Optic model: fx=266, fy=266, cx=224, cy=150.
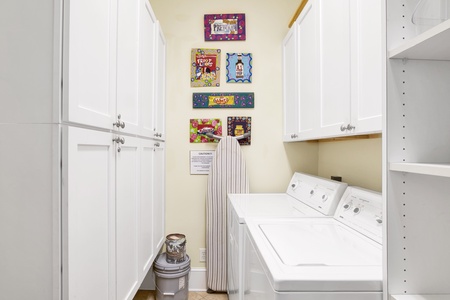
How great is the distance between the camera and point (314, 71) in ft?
5.84

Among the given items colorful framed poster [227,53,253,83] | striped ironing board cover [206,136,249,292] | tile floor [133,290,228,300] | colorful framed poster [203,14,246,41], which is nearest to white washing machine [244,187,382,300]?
striped ironing board cover [206,136,249,292]

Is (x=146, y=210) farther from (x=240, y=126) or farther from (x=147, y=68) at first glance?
(x=240, y=126)

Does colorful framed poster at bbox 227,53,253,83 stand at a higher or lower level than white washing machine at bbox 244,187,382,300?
higher

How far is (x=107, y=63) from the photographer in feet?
3.79

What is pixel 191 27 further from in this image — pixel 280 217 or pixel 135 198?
pixel 280 217

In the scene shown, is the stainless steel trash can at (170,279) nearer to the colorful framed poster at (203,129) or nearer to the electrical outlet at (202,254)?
the electrical outlet at (202,254)

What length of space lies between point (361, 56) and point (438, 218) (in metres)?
0.78

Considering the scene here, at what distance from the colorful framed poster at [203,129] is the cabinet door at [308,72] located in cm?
81

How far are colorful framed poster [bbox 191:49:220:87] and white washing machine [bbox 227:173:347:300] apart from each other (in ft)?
3.63

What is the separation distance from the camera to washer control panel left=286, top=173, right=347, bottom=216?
166 centimetres

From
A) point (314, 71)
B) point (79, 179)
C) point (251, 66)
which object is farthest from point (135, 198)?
point (251, 66)

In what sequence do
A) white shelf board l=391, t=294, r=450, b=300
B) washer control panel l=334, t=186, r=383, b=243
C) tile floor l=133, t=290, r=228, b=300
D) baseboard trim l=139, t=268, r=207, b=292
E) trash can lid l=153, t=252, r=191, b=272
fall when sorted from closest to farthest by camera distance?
1. white shelf board l=391, t=294, r=450, b=300
2. washer control panel l=334, t=186, r=383, b=243
3. trash can lid l=153, t=252, r=191, b=272
4. tile floor l=133, t=290, r=228, b=300
5. baseboard trim l=139, t=268, r=207, b=292

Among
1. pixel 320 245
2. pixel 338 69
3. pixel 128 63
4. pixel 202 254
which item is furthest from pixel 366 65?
pixel 202 254

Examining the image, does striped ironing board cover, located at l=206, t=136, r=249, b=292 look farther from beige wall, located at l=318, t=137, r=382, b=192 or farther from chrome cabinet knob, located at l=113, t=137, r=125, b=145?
chrome cabinet knob, located at l=113, t=137, r=125, b=145
